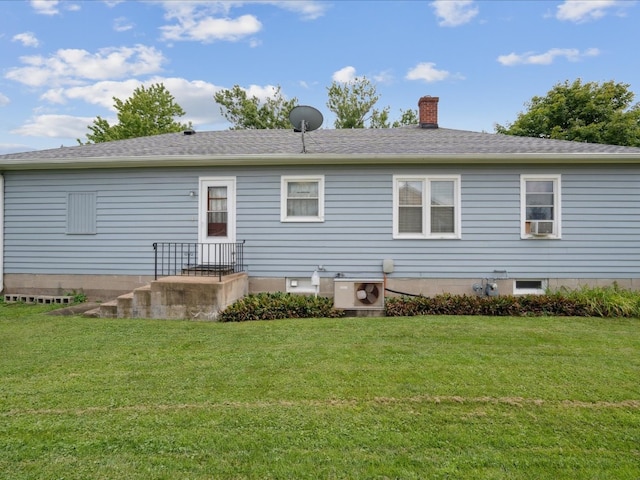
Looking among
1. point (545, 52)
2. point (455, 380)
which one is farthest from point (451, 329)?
point (545, 52)

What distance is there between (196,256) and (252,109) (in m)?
20.0

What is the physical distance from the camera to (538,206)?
26.0ft

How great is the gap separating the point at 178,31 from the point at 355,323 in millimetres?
13540

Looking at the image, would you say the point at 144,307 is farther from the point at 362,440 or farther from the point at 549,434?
the point at 549,434

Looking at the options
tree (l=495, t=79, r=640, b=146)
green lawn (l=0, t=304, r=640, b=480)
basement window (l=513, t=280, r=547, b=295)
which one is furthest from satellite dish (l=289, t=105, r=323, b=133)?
tree (l=495, t=79, r=640, b=146)

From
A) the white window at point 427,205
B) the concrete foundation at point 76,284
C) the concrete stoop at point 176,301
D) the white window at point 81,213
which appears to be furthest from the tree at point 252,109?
the concrete stoop at point 176,301

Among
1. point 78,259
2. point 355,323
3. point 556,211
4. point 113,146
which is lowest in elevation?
point 355,323

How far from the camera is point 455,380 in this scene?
366 cm

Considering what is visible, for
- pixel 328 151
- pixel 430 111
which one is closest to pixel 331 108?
pixel 430 111

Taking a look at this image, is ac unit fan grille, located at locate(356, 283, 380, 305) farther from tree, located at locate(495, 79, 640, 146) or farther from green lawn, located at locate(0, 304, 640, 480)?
tree, located at locate(495, 79, 640, 146)

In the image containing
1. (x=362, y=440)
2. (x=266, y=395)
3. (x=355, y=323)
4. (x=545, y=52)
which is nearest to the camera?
(x=362, y=440)

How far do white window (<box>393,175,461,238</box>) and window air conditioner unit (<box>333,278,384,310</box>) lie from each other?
1.34 metres

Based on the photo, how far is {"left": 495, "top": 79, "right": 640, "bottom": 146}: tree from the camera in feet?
58.1

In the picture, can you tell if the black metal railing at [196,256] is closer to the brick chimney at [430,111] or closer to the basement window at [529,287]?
the basement window at [529,287]
